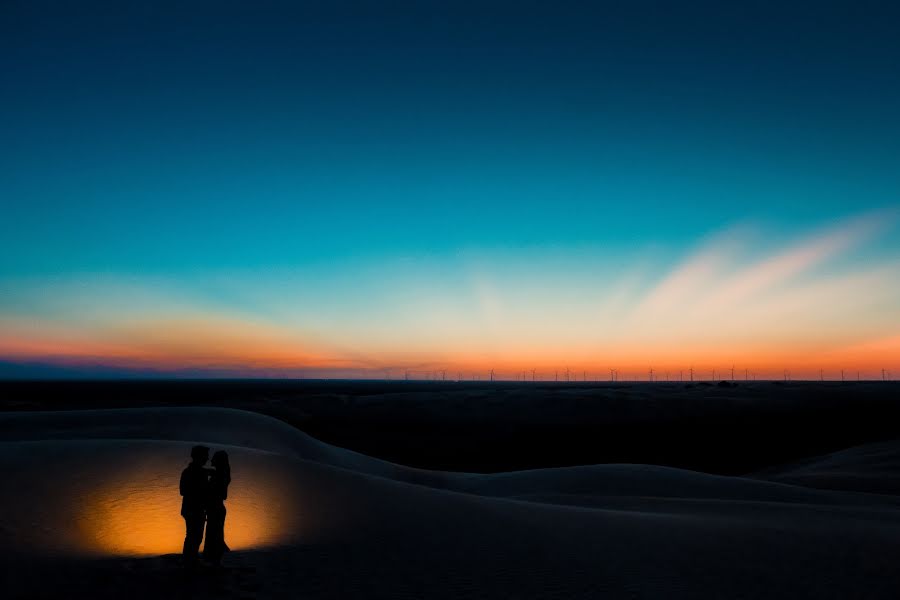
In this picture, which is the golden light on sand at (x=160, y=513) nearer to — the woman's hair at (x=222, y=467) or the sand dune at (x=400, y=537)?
the sand dune at (x=400, y=537)

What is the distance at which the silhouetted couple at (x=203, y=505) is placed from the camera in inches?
360

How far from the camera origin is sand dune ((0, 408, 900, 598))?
30.7 ft

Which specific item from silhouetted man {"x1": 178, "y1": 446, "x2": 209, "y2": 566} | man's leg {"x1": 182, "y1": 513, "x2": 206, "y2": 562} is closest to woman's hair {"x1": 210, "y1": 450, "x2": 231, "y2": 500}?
silhouetted man {"x1": 178, "y1": 446, "x2": 209, "y2": 566}

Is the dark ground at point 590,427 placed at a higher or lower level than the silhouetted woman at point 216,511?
lower

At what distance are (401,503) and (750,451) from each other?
147 feet

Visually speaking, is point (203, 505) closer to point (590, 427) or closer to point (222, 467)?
point (222, 467)

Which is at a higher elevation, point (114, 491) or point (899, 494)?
point (114, 491)

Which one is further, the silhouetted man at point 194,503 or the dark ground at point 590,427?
the dark ground at point 590,427

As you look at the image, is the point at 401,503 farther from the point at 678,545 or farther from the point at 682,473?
the point at 682,473

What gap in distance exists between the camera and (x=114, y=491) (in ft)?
41.7

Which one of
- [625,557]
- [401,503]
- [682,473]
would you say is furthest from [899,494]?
[401,503]

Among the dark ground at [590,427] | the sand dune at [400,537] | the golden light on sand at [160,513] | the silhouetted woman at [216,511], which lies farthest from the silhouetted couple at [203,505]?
the dark ground at [590,427]

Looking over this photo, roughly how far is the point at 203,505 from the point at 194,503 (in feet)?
0.47

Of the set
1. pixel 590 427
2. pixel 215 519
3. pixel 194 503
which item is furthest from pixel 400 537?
pixel 590 427
